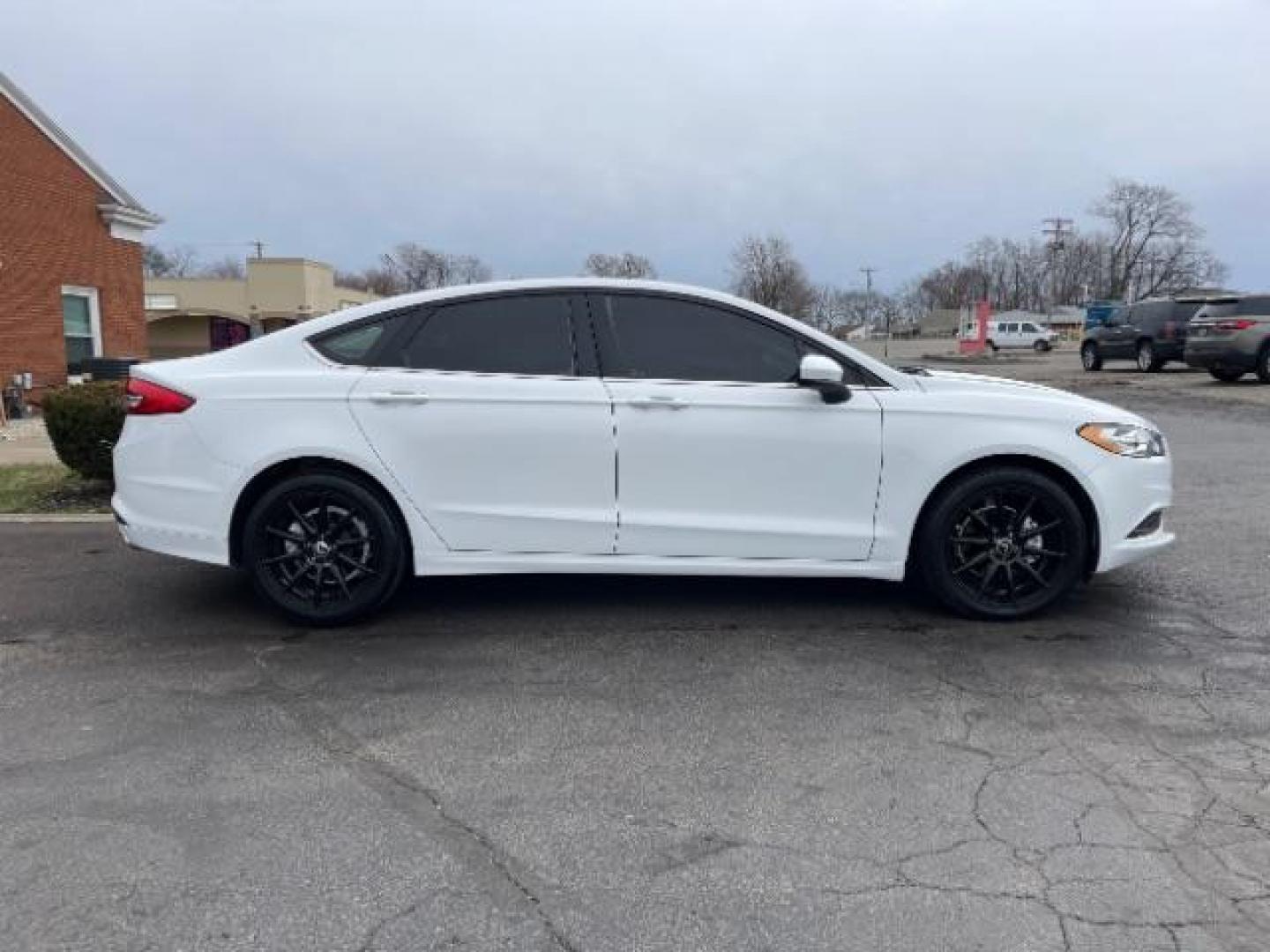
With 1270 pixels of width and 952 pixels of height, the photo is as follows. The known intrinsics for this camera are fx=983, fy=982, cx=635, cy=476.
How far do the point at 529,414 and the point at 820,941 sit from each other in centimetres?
283

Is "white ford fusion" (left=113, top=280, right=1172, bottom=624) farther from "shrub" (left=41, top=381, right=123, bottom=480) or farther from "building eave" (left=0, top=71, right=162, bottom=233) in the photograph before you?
"building eave" (left=0, top=71, right=162, bottom=233)

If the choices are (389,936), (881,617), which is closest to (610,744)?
(389,936)

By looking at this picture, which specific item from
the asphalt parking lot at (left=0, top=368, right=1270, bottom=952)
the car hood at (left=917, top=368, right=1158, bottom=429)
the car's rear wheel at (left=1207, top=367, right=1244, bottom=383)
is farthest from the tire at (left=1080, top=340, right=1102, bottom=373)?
the car hood at (left=917, top=368, right=1158, bottom=429)

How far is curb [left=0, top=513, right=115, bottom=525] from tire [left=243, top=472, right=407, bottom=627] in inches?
132

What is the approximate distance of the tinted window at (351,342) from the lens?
191 inches

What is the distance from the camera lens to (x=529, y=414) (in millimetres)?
4723

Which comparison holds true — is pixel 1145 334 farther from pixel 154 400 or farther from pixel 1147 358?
pixel 154 400

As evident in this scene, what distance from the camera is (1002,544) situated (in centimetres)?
491

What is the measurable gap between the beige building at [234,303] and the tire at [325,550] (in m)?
41.8

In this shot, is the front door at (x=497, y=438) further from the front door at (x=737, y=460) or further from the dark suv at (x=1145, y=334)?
the dark suv at (x=1145, y=334)

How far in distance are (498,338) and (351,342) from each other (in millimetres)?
733

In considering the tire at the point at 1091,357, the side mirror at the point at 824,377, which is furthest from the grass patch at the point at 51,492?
the tire at the point at 1091,357

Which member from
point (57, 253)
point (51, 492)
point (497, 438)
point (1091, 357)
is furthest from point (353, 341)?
point (1091, 357)

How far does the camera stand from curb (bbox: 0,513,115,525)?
7387mm
